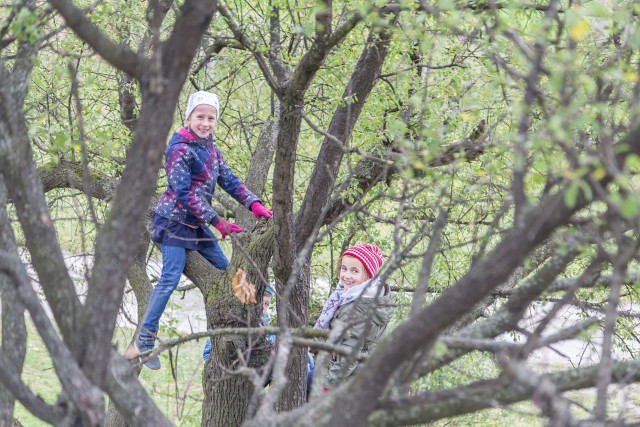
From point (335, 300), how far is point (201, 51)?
13.4ft

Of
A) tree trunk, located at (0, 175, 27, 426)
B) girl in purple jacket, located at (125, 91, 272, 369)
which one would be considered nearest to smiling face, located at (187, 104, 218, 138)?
girl in purple jacket, located at (125, 91, 272, 369)

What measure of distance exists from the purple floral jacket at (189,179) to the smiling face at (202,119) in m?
0.05

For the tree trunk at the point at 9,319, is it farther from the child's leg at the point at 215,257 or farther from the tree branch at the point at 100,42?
the child's leg at the point at 215,257

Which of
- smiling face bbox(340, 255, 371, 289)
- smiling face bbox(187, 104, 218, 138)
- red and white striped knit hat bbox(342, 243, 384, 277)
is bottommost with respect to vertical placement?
smiling face bbox(340, 255, 371, 289)

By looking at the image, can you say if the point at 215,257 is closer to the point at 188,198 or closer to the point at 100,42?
the point at 188,198

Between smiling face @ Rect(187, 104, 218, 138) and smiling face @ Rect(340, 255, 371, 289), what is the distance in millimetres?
1180

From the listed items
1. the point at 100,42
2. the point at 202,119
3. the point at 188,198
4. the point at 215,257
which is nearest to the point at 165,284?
the point at 215,257

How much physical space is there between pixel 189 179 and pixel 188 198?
14cm

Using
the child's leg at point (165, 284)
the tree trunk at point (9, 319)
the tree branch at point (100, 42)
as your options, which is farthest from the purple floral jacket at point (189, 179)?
the tree branch at point (100, 42)

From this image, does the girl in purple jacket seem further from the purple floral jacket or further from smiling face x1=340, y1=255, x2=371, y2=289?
A: smiling face x1=340, y1=255, x2=371, y2=289

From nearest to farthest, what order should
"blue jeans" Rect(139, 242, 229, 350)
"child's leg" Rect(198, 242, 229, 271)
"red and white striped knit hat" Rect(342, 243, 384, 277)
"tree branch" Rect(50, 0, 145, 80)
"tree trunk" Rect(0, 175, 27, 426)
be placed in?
1. "tree branch" Rect(50, 0, 145, 80)
2. "tree trunk" Rect(0, 175, 27, 426)
3. "red and white striped knit hat" Rect(342, 243, 384, 277)
4. "blue jeans" Rect(139, 242, 229, 350)
5. "child's leg" Rect(198, 242, 229, 271)

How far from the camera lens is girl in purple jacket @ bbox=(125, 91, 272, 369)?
476 cm

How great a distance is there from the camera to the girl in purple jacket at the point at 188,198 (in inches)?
187

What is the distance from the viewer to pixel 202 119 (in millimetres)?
4879
